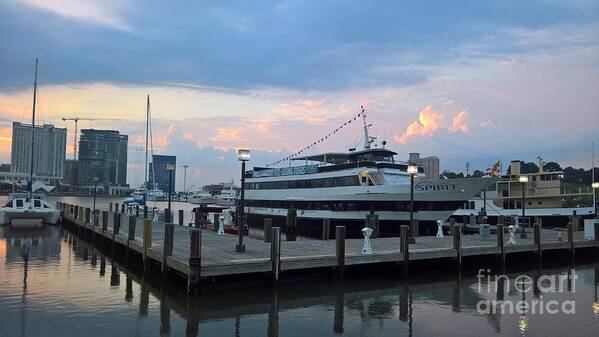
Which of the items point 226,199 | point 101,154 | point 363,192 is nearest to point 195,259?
point 363,192

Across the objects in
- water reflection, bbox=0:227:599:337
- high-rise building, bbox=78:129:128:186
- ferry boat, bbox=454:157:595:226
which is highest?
high-rise building, bbox=78:129:128:186

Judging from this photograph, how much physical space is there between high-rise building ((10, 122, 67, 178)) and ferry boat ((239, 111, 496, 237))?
11573 cm

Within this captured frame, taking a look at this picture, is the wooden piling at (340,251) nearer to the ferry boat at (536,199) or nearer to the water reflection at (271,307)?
the water reflection at (271,307)

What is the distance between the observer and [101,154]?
468 ft

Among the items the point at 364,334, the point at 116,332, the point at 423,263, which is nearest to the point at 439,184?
the point at 423,263

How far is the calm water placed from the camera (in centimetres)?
1011

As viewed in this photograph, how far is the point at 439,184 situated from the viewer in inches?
1240

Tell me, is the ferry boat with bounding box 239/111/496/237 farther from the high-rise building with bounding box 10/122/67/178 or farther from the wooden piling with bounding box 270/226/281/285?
the high-rise building with bounding box 10/122/67/178

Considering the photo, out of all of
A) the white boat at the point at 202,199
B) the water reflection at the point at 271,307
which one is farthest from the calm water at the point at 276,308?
the white boat at the point at 202,199

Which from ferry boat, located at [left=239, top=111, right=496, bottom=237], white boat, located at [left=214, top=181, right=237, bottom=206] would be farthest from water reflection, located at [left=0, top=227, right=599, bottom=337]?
white boat, located at [left=214, top=181, right=237, bottom=206]

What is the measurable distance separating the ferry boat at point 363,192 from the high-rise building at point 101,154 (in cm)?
11075

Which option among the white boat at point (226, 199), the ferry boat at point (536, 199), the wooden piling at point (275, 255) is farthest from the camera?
the white boat at point (226, 199)

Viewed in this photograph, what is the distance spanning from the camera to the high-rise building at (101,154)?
5472 inches

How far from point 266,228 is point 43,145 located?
145 meters
